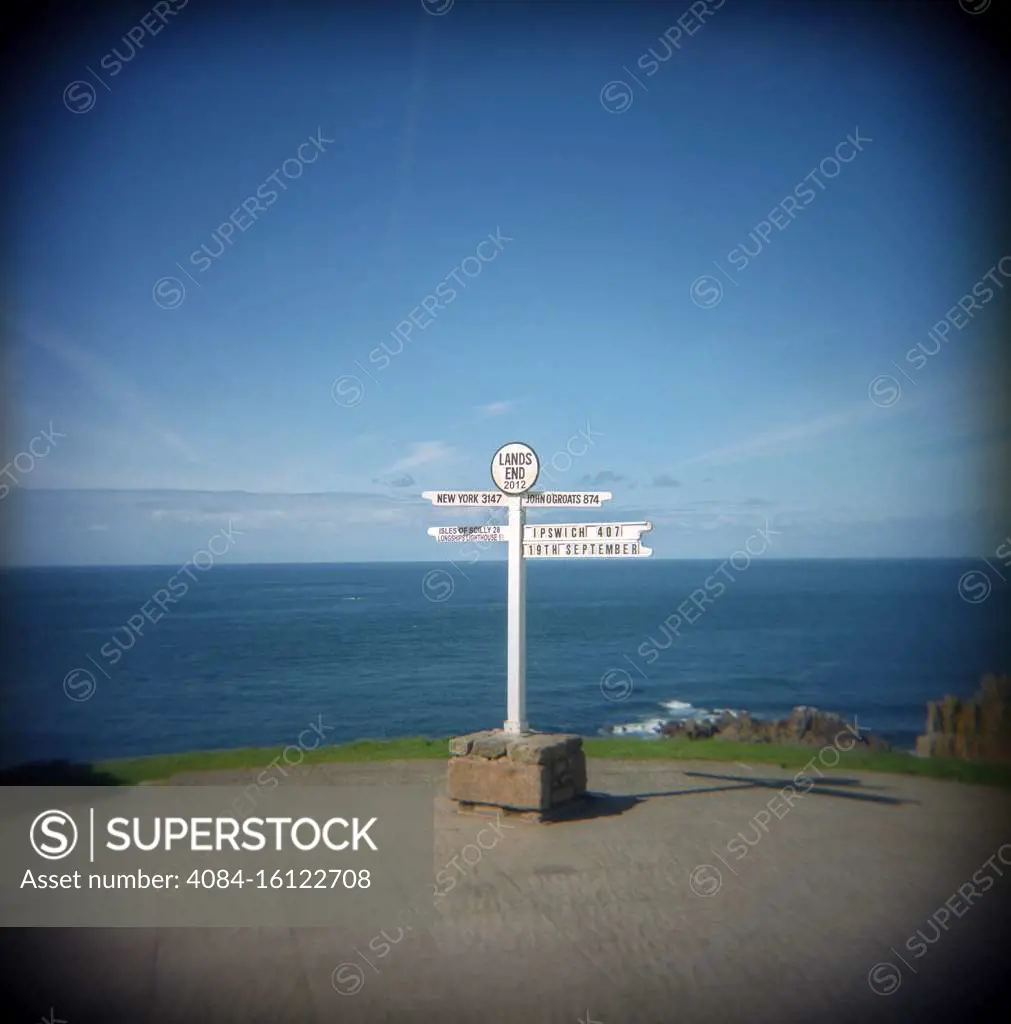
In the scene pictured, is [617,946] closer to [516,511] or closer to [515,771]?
[515,771]

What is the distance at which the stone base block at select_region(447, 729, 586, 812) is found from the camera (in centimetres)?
946

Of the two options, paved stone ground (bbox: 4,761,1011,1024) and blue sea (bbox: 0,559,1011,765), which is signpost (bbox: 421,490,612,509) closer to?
paved stone ground (bbox: 4,761,1011,1024)

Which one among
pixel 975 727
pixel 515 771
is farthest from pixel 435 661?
pixel 515 771

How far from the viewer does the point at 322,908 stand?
6.73 meters

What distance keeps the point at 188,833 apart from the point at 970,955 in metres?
6.17

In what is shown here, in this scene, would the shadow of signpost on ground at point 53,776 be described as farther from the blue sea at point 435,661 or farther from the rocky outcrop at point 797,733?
the blue sea at point 435,661

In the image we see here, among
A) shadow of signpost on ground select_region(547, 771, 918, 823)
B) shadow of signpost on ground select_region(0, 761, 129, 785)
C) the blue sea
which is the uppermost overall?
the blue sea

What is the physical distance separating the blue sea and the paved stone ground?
799 cm

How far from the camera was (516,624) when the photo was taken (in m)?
10.1

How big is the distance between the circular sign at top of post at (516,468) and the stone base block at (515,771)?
8.28ft

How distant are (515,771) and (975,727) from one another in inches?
252

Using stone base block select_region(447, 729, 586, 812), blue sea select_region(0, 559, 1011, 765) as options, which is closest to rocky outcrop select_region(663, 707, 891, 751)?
blue sea select_region(0, 559, 1011, 765)

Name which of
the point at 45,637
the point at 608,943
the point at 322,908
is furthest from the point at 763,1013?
the point at 45,637

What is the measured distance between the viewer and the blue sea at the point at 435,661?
131ft
